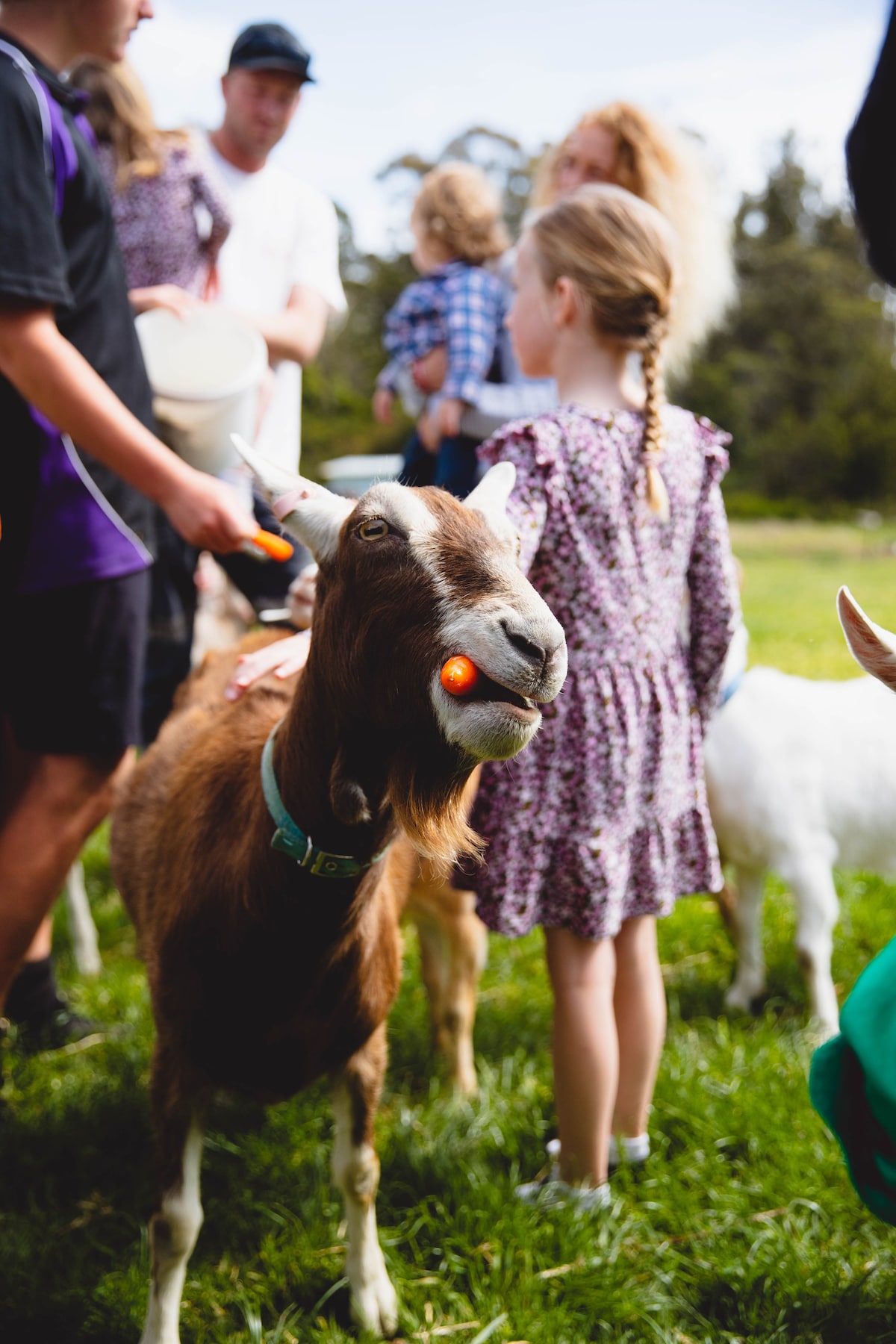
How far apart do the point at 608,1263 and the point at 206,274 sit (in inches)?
130

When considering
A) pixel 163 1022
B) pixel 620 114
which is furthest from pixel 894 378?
pixel 163 1022

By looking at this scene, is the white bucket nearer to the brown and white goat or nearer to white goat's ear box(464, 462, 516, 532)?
the brown and white goat

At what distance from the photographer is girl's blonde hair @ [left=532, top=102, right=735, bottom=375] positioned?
3.84m

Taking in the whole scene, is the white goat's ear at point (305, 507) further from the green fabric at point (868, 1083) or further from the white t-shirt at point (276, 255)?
the white t-shirt at point (276, 255)

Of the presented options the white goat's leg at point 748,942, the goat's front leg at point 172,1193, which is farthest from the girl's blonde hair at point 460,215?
the goat's front leg at point 172,1193

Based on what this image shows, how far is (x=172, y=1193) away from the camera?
2.29 meters

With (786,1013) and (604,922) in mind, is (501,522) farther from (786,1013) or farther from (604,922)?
(786,1013)

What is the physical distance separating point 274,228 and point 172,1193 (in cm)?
331

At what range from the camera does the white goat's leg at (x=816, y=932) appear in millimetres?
3406

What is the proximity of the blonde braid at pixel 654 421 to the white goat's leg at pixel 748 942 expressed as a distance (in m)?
1.51

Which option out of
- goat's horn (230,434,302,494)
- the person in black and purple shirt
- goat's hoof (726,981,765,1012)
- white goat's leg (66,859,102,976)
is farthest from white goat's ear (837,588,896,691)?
white goat's leg (66,859,102,976)

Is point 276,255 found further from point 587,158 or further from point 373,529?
point 373,529

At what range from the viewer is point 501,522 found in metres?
1.90

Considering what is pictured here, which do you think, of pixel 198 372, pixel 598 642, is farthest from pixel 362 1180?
pixel 198 372
